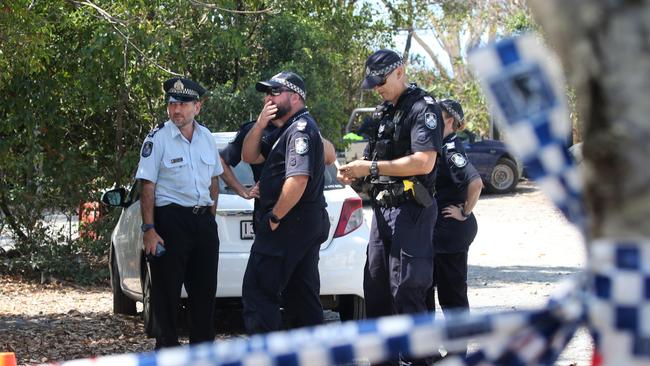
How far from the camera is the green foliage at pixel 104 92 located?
10312 millimetres

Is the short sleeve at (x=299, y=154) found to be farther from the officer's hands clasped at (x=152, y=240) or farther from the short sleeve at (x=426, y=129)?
the officer's hands clasped at (x=152, y=240)

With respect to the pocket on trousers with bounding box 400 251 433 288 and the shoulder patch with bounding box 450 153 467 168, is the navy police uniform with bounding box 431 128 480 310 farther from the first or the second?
the pocket on trousers with bounding box 400 251 433 288

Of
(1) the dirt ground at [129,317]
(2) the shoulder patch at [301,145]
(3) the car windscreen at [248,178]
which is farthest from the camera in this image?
(3) the car windscreen at [248,178]

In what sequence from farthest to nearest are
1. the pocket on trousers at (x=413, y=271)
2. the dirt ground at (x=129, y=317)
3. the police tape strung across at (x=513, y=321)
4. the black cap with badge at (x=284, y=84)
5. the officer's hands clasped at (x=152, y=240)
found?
1. the dirt ground at (x=129, y=317)
2. the officer's hands clasped at (x=152, y=240)
3. the black cap with badge at (x=284, y=84)
4. the pocket on trousers at (x=413, y=271)
5. the police tape strung across at (x=513, y=321)

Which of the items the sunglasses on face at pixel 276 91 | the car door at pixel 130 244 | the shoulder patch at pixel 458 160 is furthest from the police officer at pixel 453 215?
the car door at pixel 130 244

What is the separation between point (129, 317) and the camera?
9.69 metres

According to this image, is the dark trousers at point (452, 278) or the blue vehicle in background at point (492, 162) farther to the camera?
the blue vehicle in background at point (492, 162)

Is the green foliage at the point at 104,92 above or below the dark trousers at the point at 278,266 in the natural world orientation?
above

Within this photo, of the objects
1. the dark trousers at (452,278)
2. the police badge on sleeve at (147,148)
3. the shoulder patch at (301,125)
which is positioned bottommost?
the dark trousers at (452,278)

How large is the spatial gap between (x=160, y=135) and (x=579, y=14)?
586cm

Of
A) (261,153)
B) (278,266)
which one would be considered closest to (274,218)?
(278,266)

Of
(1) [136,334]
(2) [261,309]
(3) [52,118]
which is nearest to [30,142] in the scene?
(3) [52,118]

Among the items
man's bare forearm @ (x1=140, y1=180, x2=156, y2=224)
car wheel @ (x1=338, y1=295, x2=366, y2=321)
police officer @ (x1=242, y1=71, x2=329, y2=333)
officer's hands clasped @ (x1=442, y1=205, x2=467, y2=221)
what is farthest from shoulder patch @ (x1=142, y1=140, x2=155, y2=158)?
car wheel @ (x1=338, y1=295, x2=366, y2=321)

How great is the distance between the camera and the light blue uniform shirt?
7309 millimetres
